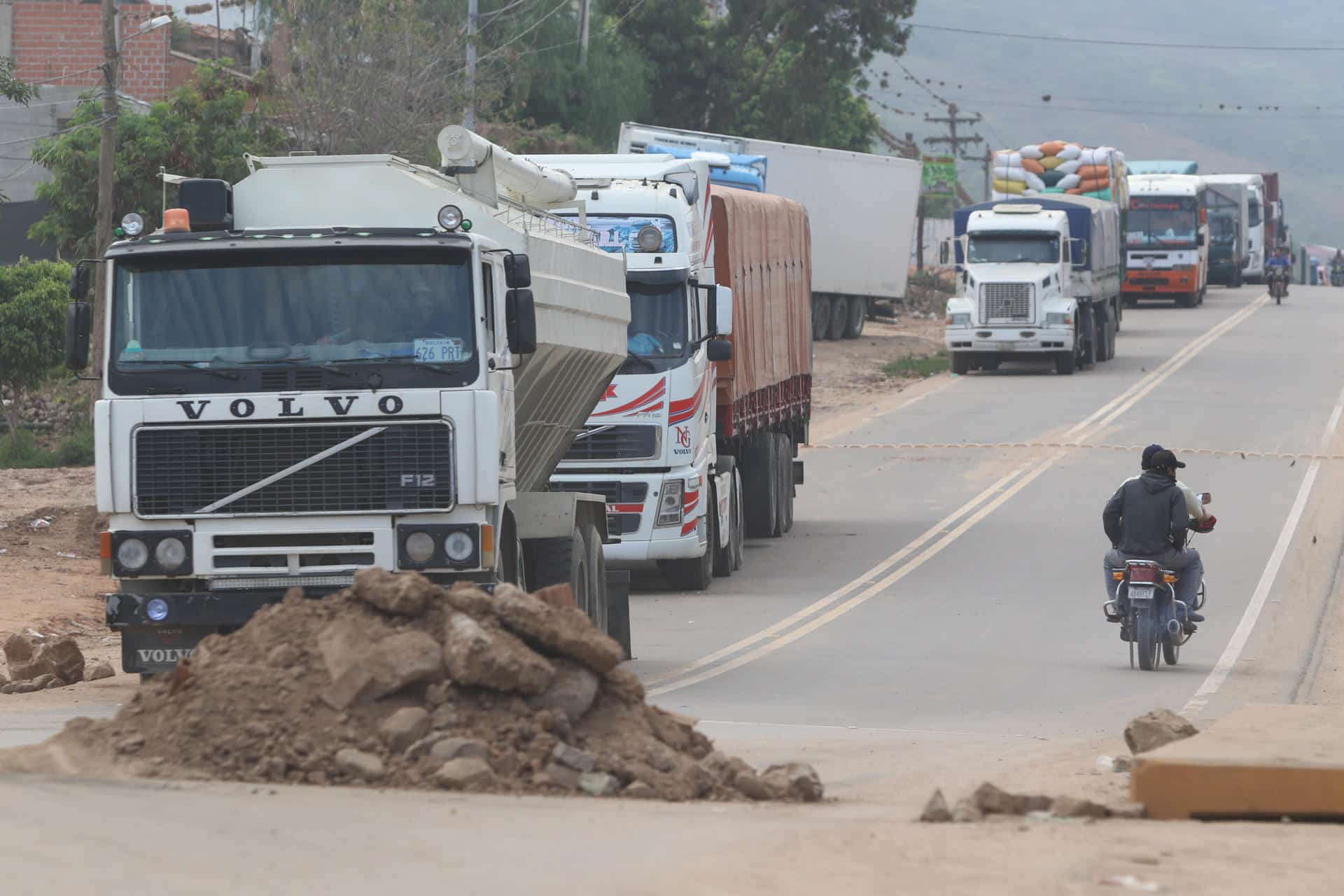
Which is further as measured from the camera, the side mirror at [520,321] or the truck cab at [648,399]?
the truck cab at [648,399]

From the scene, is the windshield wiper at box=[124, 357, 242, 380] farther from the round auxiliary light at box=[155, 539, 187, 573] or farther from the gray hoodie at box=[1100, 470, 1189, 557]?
the gray hoodie at box=[1100, 470, 1189, 557]

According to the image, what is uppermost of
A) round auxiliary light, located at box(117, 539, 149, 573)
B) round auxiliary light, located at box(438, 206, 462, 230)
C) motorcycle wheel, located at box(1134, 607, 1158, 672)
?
round auxiliary light, located at box(438, 206, 462, 230)

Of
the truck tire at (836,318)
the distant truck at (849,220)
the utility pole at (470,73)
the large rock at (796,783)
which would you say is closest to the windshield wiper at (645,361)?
the large rock at (796,783)

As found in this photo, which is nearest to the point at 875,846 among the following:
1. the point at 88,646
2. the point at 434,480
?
the point at 434,480

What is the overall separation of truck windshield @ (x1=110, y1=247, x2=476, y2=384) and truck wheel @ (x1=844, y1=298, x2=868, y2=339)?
39.3 metres

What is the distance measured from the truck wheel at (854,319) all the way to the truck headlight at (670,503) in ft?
107

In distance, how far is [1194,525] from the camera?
1517 centimetres

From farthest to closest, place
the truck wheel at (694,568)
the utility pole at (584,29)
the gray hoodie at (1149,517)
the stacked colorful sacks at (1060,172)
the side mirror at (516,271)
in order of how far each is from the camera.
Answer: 1. the utility pole at (584,29)
2. the stacked colorful sacks at (1060,172)
3. the truck wheel at (694,568)
4. the gray hoodie at (1149,517)
5. the side mirror at (516,271)

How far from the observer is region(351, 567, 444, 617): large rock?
952 cm

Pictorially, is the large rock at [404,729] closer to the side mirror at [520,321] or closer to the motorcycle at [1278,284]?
the side mirror at [520,321]

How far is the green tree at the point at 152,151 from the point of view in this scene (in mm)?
31984

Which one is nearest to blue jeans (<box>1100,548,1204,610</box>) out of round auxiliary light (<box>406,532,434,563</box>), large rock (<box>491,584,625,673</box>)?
round auxiliary light (<box>406,532,434,563</box>)

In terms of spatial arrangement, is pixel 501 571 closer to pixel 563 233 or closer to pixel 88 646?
pixel 563 233

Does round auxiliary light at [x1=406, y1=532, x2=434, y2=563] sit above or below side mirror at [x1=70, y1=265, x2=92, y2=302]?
below
